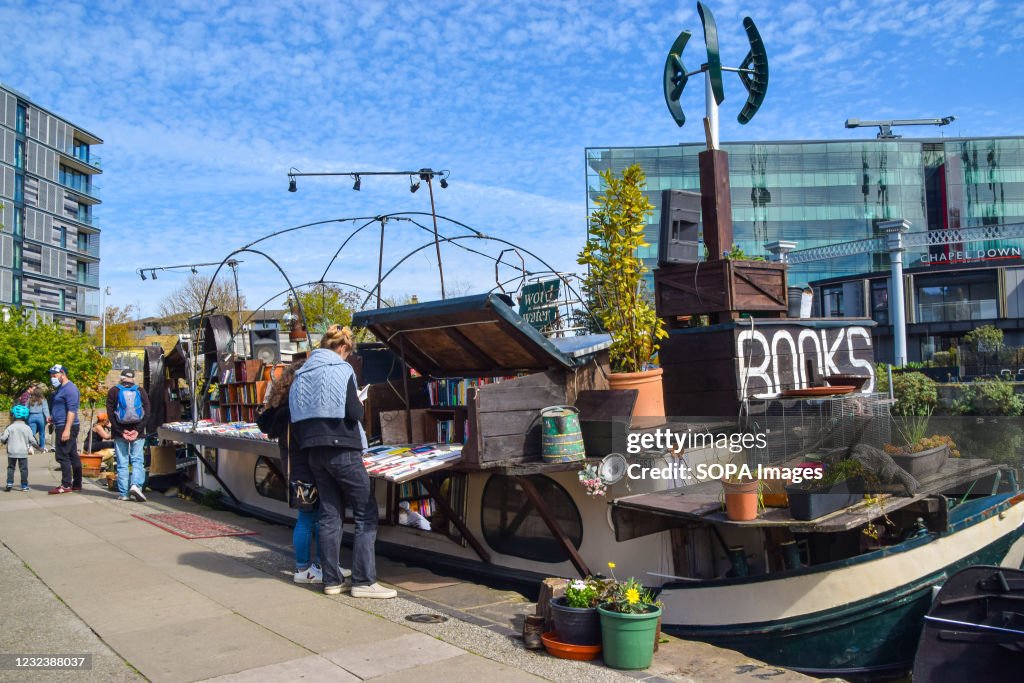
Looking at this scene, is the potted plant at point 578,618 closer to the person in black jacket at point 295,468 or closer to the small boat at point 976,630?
the small boat at point 976,630

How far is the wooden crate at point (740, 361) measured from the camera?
345 inches

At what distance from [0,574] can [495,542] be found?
14.8 feet

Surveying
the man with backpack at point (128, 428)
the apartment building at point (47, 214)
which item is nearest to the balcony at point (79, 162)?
the apartment building at point (47, 214)

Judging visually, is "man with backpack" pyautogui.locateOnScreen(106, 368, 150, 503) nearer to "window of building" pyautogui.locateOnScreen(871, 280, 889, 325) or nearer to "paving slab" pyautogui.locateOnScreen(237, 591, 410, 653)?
"paving slab" pyautogui.locateOnScreen(237, 591, 410, 653)

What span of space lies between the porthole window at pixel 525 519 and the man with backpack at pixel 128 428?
21.2 feet

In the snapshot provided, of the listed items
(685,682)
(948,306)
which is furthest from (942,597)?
(948,306)

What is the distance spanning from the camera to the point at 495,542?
8.30 metres

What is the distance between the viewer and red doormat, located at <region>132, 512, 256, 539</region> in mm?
9242

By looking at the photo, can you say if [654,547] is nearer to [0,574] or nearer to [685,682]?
[685,682]

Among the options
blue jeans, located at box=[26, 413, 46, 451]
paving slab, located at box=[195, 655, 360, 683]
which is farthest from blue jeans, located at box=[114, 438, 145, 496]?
paving slab, located at box=[195, 655, 360, 683]

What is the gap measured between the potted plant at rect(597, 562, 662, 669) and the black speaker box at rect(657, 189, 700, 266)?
5.48m

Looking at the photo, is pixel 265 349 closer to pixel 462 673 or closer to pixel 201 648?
pixel 201 648

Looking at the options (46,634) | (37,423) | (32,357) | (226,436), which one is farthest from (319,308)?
(46,634)

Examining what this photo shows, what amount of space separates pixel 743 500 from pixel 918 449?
6.84 feet
